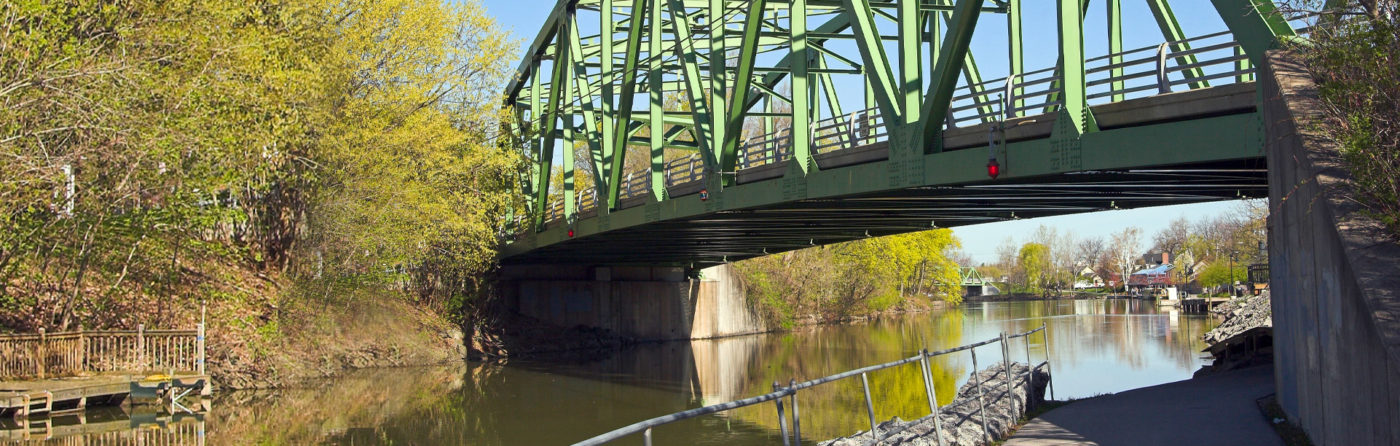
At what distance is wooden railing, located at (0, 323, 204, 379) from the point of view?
23.2 metres

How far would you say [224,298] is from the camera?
89.2 ft

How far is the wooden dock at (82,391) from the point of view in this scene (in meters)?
22.0

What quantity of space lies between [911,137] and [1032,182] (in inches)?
80.6

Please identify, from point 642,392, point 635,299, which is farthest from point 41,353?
point 635,299

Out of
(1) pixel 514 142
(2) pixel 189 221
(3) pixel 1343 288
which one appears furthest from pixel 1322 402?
(1) pixel 514 142

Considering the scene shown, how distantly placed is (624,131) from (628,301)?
24.4 meters

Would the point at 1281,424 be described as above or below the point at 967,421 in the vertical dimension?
below

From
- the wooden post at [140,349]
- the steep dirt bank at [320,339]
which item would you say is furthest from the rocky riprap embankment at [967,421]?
the steep dirt bank at [320,339]

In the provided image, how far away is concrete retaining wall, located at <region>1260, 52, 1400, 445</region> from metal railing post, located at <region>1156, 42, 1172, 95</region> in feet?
5.53

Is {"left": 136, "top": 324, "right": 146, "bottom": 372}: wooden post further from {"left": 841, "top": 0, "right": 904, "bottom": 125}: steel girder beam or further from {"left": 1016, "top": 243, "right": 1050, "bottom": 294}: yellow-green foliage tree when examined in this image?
{"left": 1016, "top": 243, "right": 1050, "bottom": 294}: yellow-green foliage tree

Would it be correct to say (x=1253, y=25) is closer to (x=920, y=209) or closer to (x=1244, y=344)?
(x=920, y=209)

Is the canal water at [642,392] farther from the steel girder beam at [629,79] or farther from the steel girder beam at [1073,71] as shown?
the steel girder beam at [1073,71]

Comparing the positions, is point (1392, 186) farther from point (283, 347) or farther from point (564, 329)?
point (564, 329)

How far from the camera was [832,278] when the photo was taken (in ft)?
214
